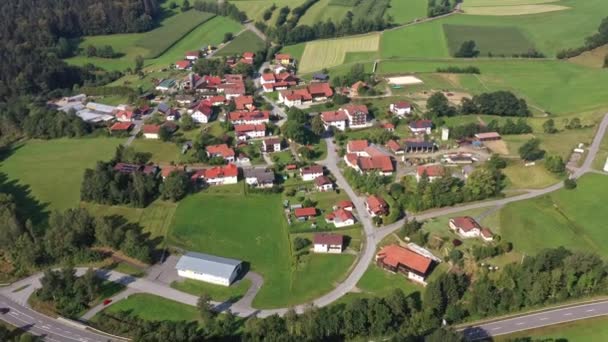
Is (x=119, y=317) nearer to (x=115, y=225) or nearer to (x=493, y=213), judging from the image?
(x=115, y=225)

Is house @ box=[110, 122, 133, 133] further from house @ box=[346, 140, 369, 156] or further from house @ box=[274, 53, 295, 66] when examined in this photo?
house @ box=[274, 53, 295, 66]

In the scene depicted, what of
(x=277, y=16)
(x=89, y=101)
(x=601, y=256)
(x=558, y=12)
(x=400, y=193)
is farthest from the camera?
(x=277, y=16)

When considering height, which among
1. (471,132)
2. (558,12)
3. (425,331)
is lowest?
(425,331)

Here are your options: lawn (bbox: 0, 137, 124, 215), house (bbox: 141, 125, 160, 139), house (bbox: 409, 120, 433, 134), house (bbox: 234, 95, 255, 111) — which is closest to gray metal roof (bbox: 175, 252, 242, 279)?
lawn (bbox: 0, 137, 124, 215)

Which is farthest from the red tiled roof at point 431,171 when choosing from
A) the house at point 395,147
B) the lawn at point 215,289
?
the lawn at point 215,289

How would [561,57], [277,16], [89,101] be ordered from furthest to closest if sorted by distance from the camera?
1. [277,16]
2. [561,57]
3. [89,101]

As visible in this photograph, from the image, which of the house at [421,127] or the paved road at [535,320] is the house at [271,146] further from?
the paved road at [535,320]

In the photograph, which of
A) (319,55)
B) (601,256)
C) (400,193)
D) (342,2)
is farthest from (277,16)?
(601,256)

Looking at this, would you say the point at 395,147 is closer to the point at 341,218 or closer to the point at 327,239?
the point at 341,218
